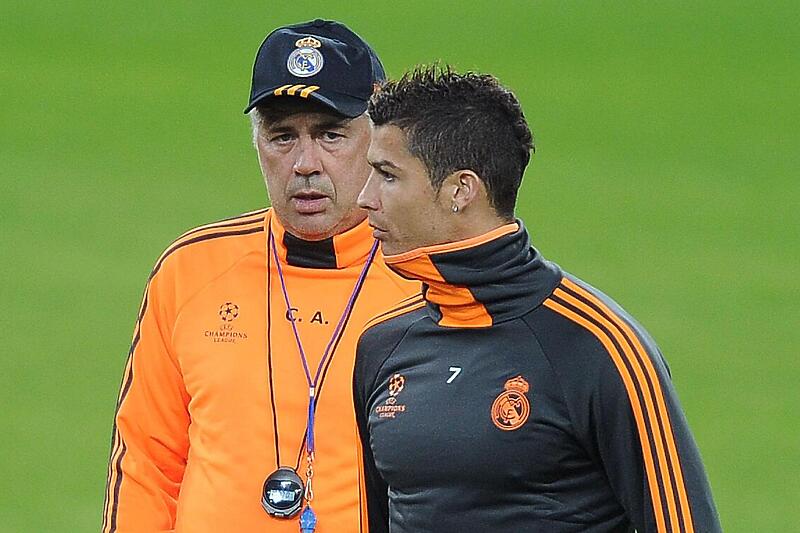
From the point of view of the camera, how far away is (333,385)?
156 inches

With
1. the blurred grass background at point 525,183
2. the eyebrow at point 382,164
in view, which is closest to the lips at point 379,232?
the eyebrow at point 382,164

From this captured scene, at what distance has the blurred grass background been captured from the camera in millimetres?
9398

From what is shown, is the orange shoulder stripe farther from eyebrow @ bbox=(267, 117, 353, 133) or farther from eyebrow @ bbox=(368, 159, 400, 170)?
eyebrow @ bbox=(267, 117, 353, 133)

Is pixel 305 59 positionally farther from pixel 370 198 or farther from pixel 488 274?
pixel 488 274

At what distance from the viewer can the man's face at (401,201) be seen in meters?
3.52

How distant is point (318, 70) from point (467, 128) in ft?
2.20

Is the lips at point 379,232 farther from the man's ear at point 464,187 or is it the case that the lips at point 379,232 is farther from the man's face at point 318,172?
the man's face at point 318,172

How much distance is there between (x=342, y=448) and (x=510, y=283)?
68 centimetres

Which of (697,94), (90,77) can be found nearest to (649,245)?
(697,94)

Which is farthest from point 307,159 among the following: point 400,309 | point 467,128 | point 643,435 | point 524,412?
point 643,435

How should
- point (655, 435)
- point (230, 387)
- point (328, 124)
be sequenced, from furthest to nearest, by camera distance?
point (328, 124), point (230, 387), point (655, 435)

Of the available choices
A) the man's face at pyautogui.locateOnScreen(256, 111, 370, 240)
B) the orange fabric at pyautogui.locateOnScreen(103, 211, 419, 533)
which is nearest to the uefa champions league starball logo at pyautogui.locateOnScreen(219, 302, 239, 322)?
the orange fabric at pyautogui.locateOnScreen(103, 211, 419, 533)

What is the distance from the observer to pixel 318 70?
4.09m

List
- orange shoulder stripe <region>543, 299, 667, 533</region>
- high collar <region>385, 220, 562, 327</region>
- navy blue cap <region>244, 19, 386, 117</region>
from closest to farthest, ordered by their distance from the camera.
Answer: orange shoulder stripe <region>543, 299, 667, 533</region> < high collar <region>385, 220, 562, 327</region> < navy blue cap <region>244, 19, 386, 117</region>
